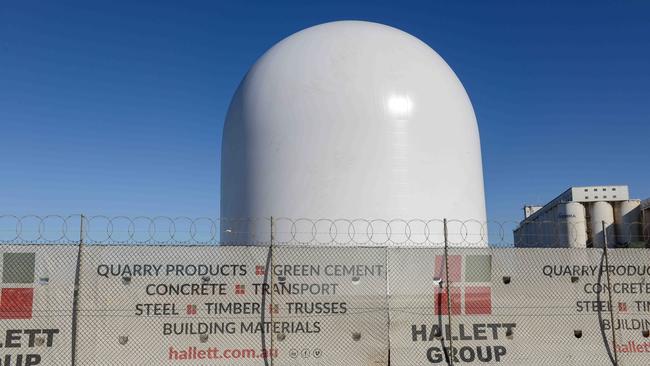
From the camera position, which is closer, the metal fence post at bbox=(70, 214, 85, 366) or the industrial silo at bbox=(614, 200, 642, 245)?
the metal fence post at bbox=(70, 214, 85, 366)

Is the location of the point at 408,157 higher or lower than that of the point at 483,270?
higher

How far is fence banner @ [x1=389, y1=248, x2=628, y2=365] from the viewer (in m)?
8.37

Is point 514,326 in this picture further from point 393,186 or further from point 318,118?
point 318,118

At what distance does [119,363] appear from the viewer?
764cm

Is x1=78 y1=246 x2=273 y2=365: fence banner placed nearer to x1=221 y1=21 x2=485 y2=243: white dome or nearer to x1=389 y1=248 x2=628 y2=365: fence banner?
x1=389 y1=248 x2=628 y2=365: fence banner

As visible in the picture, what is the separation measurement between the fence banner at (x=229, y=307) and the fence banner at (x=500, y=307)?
459 mm

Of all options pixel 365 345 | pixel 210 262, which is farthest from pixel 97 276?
pixel 365 345

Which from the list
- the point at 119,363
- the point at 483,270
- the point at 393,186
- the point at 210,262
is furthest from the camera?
the point at 393,186

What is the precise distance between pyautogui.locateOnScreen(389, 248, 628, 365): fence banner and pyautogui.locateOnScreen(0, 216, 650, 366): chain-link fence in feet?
0.06

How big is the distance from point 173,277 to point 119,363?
1400 millimetres

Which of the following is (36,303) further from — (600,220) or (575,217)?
(575,217)

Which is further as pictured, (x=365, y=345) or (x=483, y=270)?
(x=483, y=270)

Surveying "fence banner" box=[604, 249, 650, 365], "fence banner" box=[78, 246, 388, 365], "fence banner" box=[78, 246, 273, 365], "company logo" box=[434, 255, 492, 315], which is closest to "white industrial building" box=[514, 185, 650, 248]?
"fence banner" box=[604, 249, 650, 365]

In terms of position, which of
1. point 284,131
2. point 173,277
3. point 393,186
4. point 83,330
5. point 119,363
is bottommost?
point 119,363
